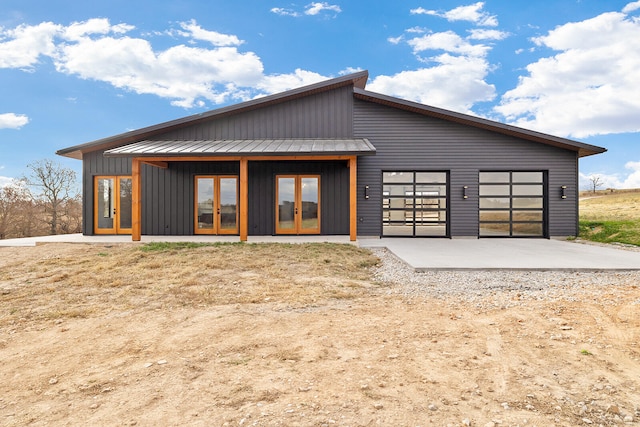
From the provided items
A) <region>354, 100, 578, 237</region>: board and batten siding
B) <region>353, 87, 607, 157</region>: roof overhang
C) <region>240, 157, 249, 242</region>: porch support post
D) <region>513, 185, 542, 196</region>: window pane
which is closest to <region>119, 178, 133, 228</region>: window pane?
<region>240, 157, 249, 242</region>: porch support post

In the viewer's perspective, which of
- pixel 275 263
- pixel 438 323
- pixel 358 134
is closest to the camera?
pixel 438 323

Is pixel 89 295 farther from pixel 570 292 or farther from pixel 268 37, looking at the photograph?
pixel 268 37

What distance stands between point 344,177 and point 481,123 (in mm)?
4690

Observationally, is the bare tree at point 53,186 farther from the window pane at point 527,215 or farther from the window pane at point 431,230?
the window pane at point 527,215

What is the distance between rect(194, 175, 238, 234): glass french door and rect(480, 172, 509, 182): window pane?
27.3 feet

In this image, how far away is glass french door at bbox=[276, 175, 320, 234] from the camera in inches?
435

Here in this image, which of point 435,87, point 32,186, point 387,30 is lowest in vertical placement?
point 32,186

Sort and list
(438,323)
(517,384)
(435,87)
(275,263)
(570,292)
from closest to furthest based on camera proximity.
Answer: (517,384)
(438,323)
(570,292)
(275,263)
(435,87)

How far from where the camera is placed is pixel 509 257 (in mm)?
7168

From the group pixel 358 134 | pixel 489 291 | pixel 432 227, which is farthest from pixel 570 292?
pixel 358 134

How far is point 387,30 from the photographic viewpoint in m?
15.3

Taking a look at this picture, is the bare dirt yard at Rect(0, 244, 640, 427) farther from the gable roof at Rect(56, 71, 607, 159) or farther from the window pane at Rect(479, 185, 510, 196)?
the gable roof at Rect(56, 71, 607, 159)

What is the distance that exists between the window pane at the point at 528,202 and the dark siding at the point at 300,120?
6038mm

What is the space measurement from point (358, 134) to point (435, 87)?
65.2 feet
